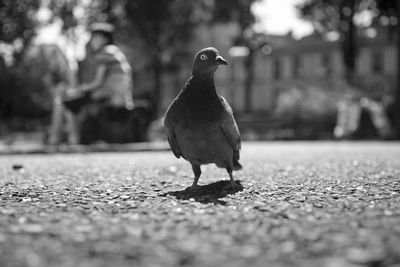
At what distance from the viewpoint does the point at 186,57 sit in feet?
145

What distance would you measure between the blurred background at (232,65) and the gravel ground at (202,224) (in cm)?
865

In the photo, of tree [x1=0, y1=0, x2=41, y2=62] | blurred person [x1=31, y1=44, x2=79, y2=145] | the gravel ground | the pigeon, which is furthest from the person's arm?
tree [x1=0, y1=0, x2=41, y2=62]

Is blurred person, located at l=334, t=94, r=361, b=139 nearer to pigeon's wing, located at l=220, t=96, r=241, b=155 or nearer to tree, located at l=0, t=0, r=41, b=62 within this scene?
tree, located at l=0, t=0, r=41, b=62

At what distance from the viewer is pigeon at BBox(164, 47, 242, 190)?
14.4 ft

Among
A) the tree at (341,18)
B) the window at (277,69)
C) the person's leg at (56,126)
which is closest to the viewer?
the person's leg at (56,126)

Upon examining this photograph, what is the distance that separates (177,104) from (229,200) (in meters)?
1.03

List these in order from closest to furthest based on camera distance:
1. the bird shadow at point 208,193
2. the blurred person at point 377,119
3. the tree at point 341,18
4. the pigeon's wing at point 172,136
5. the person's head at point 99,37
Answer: the bird shadow at point 208,193 < the pigeon's wing at point 172,136 < the person's head at point 99,37 < the blurred person at point 377,119 < the tree at point 341,18

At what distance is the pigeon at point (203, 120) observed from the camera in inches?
172

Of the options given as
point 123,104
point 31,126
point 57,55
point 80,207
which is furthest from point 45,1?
point 80,207

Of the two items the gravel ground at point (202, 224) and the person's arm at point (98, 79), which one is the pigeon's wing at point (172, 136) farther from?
the person's arm at point (98, 79)

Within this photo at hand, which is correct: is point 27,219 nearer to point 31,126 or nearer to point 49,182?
point 49,182

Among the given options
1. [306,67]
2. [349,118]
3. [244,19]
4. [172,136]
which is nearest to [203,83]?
[172,136]

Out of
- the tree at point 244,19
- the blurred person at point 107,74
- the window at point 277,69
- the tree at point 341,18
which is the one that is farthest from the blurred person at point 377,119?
the window at point 277,69

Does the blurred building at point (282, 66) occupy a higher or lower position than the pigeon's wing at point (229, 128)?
higher
